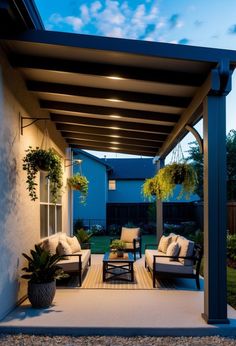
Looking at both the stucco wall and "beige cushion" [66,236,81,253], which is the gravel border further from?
the stucco wall

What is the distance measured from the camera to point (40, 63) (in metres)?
5.24

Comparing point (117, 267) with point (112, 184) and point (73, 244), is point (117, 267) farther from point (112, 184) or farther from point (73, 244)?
point (112, 184)

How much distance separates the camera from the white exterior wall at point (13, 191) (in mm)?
4859

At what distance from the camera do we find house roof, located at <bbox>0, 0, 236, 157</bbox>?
14.8 feet

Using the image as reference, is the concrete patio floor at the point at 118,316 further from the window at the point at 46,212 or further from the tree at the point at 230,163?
Answer: the tree at the point at 230,163

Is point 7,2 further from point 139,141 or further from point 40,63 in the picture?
point 139,141

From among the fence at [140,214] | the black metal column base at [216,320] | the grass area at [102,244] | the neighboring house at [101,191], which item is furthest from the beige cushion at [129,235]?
the fence at [140,214]

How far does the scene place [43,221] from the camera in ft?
25.6

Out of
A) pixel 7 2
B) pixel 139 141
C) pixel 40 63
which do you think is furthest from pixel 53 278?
pixel 139 141

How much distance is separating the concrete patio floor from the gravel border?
92 millimetres

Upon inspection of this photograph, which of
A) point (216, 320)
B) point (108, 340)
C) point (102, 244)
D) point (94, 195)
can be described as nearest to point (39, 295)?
point (108, 340)

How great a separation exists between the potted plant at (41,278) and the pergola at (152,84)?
227 cm

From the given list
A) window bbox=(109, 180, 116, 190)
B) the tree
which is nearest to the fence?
the tree

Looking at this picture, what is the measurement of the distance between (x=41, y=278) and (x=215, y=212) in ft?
9.06
